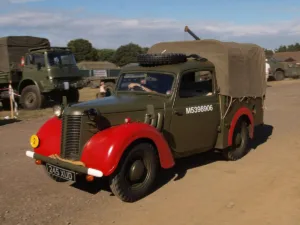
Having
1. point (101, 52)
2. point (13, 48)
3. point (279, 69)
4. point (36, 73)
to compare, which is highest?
point (101, 52)

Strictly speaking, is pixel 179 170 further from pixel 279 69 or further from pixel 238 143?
pixel 279 69

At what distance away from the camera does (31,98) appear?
1569 cm

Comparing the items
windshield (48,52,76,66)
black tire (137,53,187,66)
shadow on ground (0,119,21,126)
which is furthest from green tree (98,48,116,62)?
black tire (137,53,187,66)

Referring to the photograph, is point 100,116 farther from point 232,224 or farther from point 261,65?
point 261,65

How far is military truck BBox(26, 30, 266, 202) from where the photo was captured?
5.09 m

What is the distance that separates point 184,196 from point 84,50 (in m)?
66.0

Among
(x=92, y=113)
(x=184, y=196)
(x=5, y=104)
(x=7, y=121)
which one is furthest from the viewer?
(x=5, y=104)

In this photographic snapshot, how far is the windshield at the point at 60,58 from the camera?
15500 millimetres

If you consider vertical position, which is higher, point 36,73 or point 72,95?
point 36,73

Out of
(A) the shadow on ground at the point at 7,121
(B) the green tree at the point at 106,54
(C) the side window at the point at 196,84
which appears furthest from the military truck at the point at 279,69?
(B) the green tree at the point at 106,54

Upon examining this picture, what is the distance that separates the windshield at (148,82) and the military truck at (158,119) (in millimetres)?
15

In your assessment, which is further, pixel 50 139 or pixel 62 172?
pixel 50 139

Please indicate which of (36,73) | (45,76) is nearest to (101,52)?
(36,73)

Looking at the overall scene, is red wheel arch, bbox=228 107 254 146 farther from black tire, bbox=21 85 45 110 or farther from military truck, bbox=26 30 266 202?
black tire, bbox=21 85 45 110
